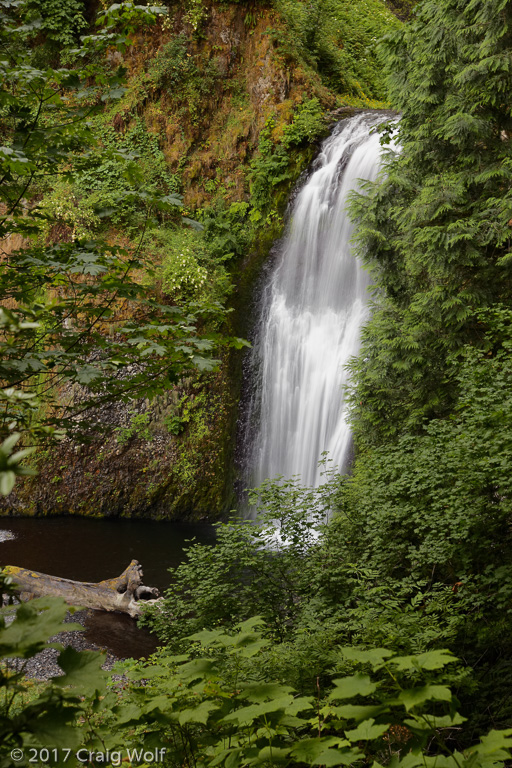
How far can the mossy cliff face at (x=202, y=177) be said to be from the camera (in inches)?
465

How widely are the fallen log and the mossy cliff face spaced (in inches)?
145

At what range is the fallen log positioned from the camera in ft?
25.5

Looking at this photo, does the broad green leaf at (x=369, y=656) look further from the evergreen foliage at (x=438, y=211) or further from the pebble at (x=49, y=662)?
the pebble at (x=49, y=662)

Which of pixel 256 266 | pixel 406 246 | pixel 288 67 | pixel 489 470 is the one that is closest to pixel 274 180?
pixel 256 266

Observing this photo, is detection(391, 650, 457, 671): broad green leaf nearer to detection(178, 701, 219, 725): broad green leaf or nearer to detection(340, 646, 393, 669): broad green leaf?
detection(340, 646, 393, 669): broad green leaf

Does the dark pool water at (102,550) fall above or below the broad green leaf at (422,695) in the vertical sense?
below

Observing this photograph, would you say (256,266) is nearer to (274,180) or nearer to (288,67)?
(274,180)

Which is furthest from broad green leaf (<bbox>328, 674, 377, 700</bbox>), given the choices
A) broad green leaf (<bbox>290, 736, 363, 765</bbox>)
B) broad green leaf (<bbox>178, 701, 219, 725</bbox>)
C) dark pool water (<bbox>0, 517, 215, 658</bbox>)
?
dark pool water (<bbox>0, 517, 215, 658</bbox>)

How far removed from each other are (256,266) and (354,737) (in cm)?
1173

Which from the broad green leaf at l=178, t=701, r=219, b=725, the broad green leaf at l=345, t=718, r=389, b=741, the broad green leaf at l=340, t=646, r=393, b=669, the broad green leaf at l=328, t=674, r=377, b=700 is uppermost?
the broad green leaf at l=340, t=646, r=393, b=669

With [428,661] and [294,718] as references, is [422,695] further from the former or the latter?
[294,718]

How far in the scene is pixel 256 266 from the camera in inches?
490

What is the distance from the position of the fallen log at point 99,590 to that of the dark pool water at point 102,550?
167 millimetres

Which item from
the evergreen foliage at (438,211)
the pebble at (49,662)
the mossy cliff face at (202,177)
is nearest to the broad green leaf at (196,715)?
the pebble at (49,662)
